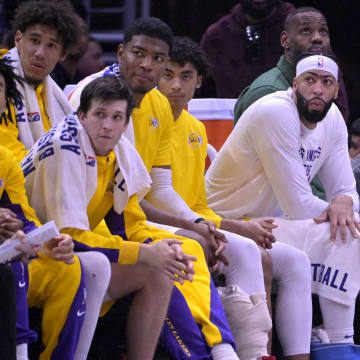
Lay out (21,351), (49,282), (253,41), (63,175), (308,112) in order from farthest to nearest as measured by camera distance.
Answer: (253,41) < (308,112) < (63,175) < (49,282) < (21,351)

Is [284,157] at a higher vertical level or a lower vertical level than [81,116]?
lower

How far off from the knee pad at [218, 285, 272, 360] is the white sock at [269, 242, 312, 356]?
0.22m

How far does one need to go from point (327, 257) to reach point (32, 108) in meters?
1.66

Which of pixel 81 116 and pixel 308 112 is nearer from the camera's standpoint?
pixel 81 116

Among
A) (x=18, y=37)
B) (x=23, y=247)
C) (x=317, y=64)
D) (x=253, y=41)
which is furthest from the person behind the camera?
(x=253, y=41)

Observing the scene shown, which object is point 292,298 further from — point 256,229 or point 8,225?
point 8,225

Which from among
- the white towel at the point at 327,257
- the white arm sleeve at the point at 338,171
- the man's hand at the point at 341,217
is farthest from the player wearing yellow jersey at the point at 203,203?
the white arm sleeve at the point at 338,171

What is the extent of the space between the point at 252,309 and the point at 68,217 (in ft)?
3.57

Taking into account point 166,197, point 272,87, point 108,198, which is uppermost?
point 272,87

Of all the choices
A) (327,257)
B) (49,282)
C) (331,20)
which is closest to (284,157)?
(327,257)

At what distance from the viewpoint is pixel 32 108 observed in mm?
4574

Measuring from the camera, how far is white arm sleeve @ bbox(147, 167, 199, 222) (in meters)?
4.86

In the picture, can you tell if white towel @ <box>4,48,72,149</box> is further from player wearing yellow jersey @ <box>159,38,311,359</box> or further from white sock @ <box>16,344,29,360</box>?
white sock @ <box>16,344,29,360</box>

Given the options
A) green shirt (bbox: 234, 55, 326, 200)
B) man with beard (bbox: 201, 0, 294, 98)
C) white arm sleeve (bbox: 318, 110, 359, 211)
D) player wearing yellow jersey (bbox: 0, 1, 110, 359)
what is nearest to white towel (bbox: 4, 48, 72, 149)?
player wearing yellow jersey (bbox: 0, 1, 110, 359)
